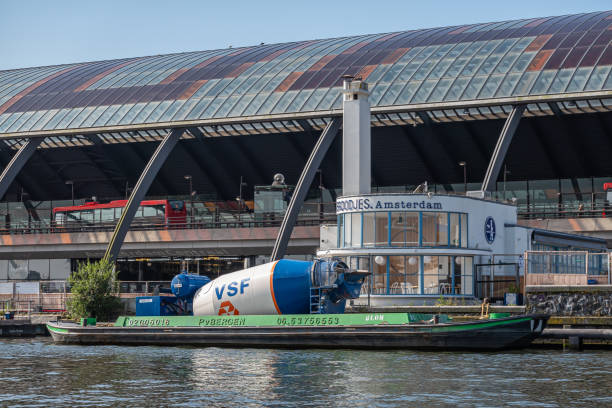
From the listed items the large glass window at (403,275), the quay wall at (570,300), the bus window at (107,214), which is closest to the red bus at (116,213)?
the bus window at (107,214)

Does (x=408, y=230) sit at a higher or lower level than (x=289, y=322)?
higher

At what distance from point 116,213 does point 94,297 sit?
2404cm

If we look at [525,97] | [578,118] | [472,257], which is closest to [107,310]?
[472,257]

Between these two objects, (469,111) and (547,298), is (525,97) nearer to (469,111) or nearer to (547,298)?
(469,111)

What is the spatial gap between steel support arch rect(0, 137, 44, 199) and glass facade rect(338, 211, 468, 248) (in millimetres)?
30539

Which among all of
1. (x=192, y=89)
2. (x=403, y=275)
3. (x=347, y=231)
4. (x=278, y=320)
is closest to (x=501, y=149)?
(x=347, y=231)

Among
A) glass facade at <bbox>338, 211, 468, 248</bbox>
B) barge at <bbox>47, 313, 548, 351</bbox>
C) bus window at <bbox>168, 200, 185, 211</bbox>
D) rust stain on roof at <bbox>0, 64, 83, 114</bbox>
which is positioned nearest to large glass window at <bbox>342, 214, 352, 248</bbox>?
glass facade at <bbox>338, 211, 468, 248</bbox>

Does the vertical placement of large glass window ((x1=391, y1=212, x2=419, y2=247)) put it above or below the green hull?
above

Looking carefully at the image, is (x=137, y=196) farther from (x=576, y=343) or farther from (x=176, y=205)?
(x=576, y=343)

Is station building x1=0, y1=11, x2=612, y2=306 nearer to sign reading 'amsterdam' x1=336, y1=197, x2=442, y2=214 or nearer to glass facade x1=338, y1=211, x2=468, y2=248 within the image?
glass facade x1=338, y1=211, x2=468, y2=248

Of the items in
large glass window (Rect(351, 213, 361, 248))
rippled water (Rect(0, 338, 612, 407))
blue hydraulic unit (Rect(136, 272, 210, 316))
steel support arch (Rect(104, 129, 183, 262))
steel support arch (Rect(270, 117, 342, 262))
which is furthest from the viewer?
steel support arch (Rect(104, 129, 183, 262))

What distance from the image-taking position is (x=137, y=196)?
6425cm

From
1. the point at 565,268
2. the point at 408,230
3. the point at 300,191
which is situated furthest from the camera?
the point at 300,191

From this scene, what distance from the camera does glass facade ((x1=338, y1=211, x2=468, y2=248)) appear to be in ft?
161
